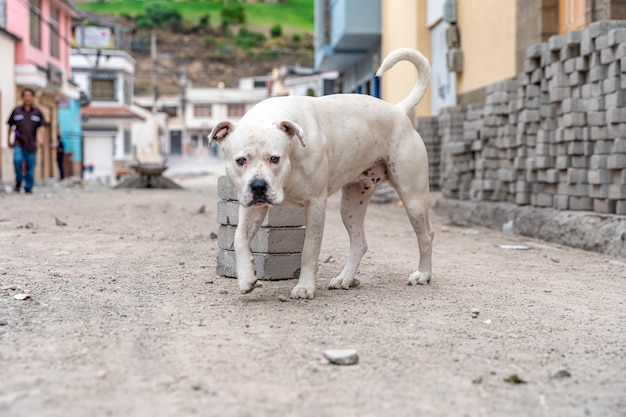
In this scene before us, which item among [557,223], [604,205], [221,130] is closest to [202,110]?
[557,223]

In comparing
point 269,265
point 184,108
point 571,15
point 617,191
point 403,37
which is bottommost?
point 269,265

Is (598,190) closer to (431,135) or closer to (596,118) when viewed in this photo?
(596,118)

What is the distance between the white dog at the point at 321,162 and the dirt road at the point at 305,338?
311mm

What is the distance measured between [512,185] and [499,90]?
4.24 ft

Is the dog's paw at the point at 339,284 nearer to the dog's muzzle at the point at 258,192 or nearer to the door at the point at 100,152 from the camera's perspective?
the dog's muzzle at the point at 258,192

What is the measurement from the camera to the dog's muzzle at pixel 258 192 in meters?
4.03

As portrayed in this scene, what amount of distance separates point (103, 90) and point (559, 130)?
4263cm

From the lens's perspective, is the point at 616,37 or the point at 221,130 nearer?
the point at 221,130

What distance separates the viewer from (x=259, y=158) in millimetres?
4125

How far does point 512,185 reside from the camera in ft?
32.2

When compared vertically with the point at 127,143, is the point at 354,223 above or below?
below

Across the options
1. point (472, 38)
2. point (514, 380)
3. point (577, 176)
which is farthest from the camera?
point (472, 38)

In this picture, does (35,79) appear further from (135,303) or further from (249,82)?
(249,82)

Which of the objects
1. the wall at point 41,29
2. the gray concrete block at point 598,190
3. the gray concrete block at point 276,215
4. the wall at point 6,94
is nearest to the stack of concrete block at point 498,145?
the gray concrete block at point 598,190
